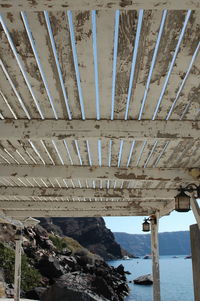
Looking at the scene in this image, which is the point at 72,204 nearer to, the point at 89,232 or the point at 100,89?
the point at 100,89

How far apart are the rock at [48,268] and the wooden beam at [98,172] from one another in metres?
23.7

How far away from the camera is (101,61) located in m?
3.40

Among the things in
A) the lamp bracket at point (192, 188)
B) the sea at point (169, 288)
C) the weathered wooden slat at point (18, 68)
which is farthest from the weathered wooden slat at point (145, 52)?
the sea at point (169, 288)

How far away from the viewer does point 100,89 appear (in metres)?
3.98

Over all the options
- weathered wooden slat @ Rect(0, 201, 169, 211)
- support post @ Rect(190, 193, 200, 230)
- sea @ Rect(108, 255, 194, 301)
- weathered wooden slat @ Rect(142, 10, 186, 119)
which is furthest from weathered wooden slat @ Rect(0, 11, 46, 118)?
sea @ Rect(108, 255, 194, 301)

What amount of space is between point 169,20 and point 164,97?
1409 mm

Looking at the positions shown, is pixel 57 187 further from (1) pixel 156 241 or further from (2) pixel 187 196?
(1) pixel 156 241

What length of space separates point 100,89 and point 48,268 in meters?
27.9

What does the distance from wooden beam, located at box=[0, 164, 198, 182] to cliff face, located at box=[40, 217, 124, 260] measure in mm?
97497

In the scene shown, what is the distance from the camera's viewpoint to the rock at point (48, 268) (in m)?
28.8

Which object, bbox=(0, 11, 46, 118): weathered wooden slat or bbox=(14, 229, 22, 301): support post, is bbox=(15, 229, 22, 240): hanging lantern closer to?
bbox=(14, 229, 22, 301): support post

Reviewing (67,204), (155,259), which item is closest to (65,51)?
(67,204)

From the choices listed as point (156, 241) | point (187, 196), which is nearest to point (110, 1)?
point (187, 196)

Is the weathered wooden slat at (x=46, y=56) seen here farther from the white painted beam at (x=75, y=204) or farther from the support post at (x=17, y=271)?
the support post at (x=17, y=271)
